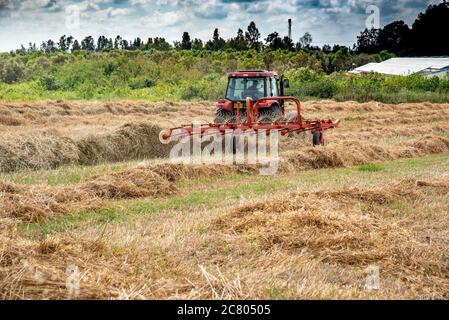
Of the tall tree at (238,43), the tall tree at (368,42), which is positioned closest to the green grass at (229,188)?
the tall tree at (238,43)

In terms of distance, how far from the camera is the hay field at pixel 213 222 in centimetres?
453

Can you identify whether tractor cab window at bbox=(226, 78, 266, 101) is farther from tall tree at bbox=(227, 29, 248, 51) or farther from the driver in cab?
tall tree at bbox=(227, 29, 248, 51)

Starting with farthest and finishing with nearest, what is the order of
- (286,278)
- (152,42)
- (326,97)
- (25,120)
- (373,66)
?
(152,42)
(373,66)
(326,97)
(25,120)
(286,278)

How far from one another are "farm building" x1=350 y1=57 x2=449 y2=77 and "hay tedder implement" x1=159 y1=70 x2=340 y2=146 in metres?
38.8

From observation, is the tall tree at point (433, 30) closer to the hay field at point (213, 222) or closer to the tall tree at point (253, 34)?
the tall tree at point (253, 34)

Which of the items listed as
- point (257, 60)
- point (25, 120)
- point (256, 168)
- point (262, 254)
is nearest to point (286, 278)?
point (262, 254)

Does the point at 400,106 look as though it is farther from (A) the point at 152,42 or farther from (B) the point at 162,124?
(A) the point at 152,42

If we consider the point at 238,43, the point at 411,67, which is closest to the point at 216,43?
the point at 238,43

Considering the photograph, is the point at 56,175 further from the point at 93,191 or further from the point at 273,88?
the point at 273,88

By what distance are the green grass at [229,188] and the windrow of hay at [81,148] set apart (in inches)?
142

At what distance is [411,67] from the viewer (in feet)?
190
